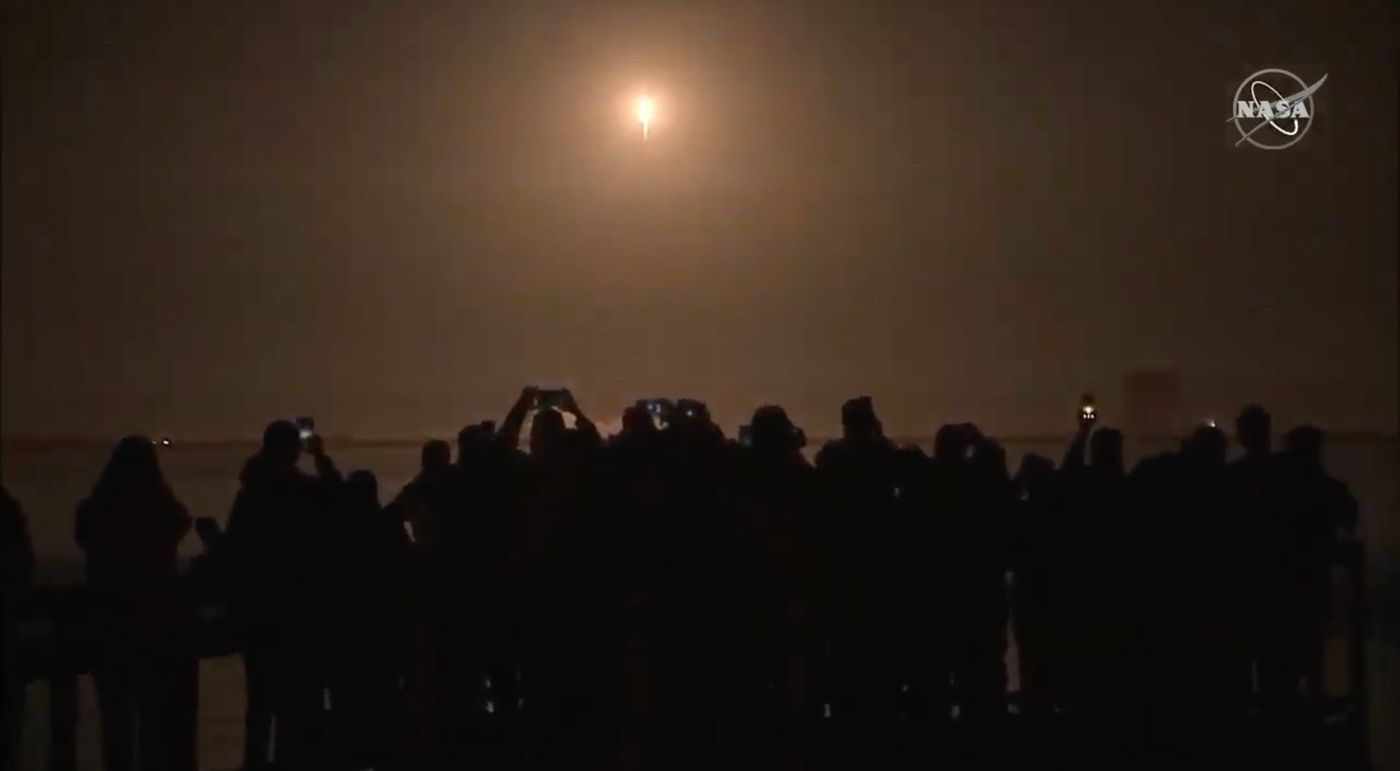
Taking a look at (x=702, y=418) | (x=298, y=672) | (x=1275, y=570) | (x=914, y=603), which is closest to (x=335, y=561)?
(x=298, y=672)

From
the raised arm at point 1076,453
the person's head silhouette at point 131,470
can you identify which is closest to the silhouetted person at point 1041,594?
the raised arm at point 1076,453

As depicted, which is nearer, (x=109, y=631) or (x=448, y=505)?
(x=109, y=631)

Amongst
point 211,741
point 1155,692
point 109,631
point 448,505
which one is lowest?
point 211,741

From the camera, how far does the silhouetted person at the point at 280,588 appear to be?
188 inches

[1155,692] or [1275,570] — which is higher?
[1275,570]

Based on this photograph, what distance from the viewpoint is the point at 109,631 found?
14.7ft

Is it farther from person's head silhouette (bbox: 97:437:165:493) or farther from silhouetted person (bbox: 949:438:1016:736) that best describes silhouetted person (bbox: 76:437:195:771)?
silhouetted person (bbox: 949:438:1016:736)

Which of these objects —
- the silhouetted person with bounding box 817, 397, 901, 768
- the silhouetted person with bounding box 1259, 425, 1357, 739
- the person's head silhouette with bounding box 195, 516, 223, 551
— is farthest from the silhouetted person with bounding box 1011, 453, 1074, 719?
the person's head silhouette with bounding box 195, 516, 223, 551

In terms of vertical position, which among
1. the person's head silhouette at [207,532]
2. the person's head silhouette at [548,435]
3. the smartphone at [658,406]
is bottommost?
the person's head silhouette at [207,532]

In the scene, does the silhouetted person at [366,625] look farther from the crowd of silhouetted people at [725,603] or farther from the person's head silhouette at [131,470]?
the person's head silhouette at [131,470]

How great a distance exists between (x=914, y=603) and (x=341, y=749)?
2161mm

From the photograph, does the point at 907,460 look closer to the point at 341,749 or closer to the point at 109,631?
the point at 341,749

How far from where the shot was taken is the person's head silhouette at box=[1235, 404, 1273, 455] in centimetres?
572

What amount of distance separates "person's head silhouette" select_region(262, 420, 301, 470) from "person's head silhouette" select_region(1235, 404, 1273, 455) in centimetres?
373
